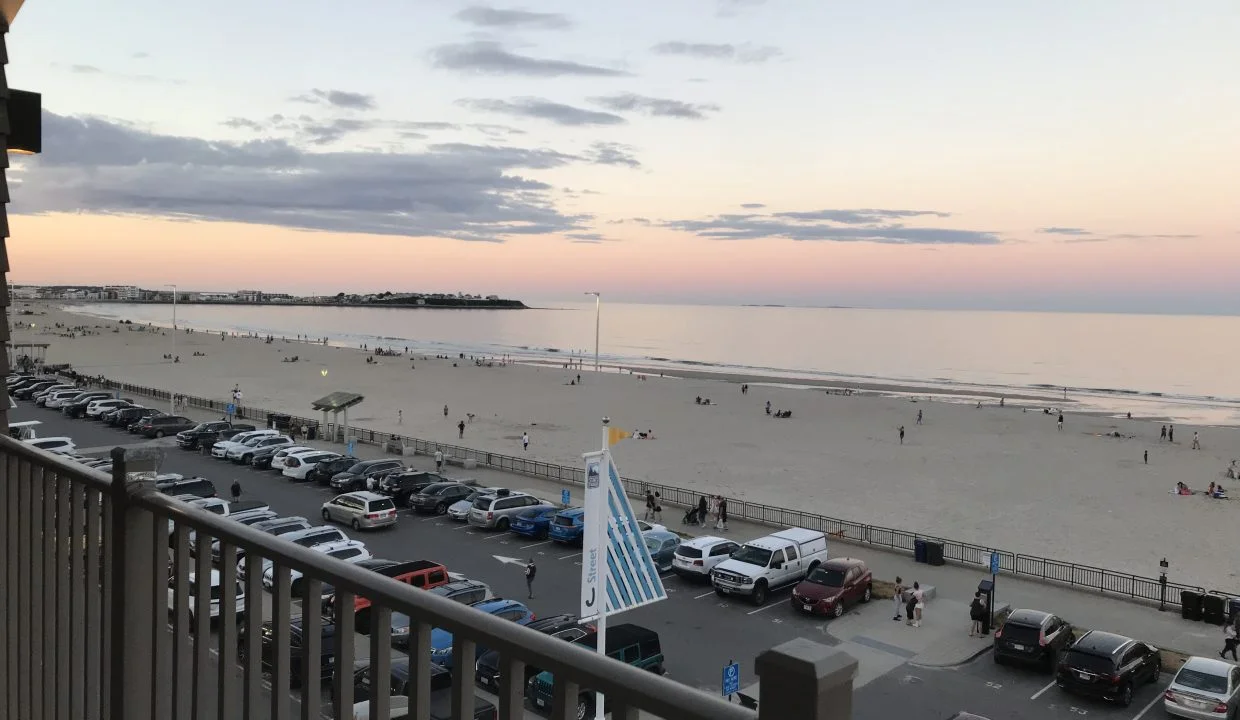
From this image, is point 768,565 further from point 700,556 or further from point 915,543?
point 915,543

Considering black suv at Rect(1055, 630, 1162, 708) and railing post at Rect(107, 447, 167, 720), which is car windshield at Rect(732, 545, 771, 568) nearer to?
black suv at Rect(1055, 630, 1162, 708)

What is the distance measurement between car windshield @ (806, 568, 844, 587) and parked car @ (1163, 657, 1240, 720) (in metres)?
7.18

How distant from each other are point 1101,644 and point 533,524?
52.7 ft

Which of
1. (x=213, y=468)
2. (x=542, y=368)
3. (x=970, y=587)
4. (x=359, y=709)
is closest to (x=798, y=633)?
(x=970, y=587)

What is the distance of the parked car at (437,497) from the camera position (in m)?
30.0

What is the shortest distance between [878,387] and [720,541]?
74.3 m

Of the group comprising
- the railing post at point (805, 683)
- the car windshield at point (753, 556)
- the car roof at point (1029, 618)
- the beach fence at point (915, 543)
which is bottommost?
the beach fence at point (915, 543)

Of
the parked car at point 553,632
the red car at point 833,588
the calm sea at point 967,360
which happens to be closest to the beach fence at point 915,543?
the red car at point 833,588

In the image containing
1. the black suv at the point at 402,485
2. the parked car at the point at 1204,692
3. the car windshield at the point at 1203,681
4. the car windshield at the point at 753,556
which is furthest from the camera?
the black suv at the point at 402,485

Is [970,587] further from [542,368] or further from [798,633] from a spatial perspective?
[542,368]

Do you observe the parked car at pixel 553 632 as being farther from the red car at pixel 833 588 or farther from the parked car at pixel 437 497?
the parked car at pixel 437 497

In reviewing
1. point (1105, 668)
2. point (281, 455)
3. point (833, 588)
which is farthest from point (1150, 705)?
point (281, 455)

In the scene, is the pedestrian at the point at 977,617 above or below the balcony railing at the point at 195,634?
below

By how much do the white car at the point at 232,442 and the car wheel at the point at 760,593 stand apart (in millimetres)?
26585
